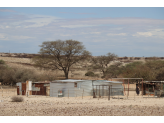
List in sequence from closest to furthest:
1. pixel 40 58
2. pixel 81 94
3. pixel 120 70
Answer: pixel 81 94, pixel 40 58, pixel 120 70

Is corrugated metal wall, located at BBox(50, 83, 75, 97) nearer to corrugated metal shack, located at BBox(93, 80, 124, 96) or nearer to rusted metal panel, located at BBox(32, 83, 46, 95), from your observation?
rusted metal panel, located at BBox(32, 83, 46, 95)

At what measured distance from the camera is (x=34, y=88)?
124 feet

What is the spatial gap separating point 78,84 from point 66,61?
25658 millimetres

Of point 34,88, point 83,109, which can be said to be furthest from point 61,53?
point 83,109

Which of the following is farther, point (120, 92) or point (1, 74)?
point (1, 74)

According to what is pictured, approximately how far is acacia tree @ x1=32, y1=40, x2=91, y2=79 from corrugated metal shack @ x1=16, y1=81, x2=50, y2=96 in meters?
22.1

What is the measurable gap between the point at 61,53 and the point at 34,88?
986 inches

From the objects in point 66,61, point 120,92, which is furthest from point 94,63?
point 120,92

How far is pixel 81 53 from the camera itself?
205ft

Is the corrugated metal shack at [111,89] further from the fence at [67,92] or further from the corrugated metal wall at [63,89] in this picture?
the corrugated metal wall at [63,89]

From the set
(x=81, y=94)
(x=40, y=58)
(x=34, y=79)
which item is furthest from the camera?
(x=40, y=58)

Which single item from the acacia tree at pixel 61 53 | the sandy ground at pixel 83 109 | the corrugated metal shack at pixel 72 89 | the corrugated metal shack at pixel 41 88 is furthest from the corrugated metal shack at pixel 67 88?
the acacia tree at pixel 61 53

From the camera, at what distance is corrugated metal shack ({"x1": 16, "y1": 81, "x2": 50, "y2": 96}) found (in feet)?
121

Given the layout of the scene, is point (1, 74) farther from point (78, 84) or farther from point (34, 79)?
point (78, 84)
